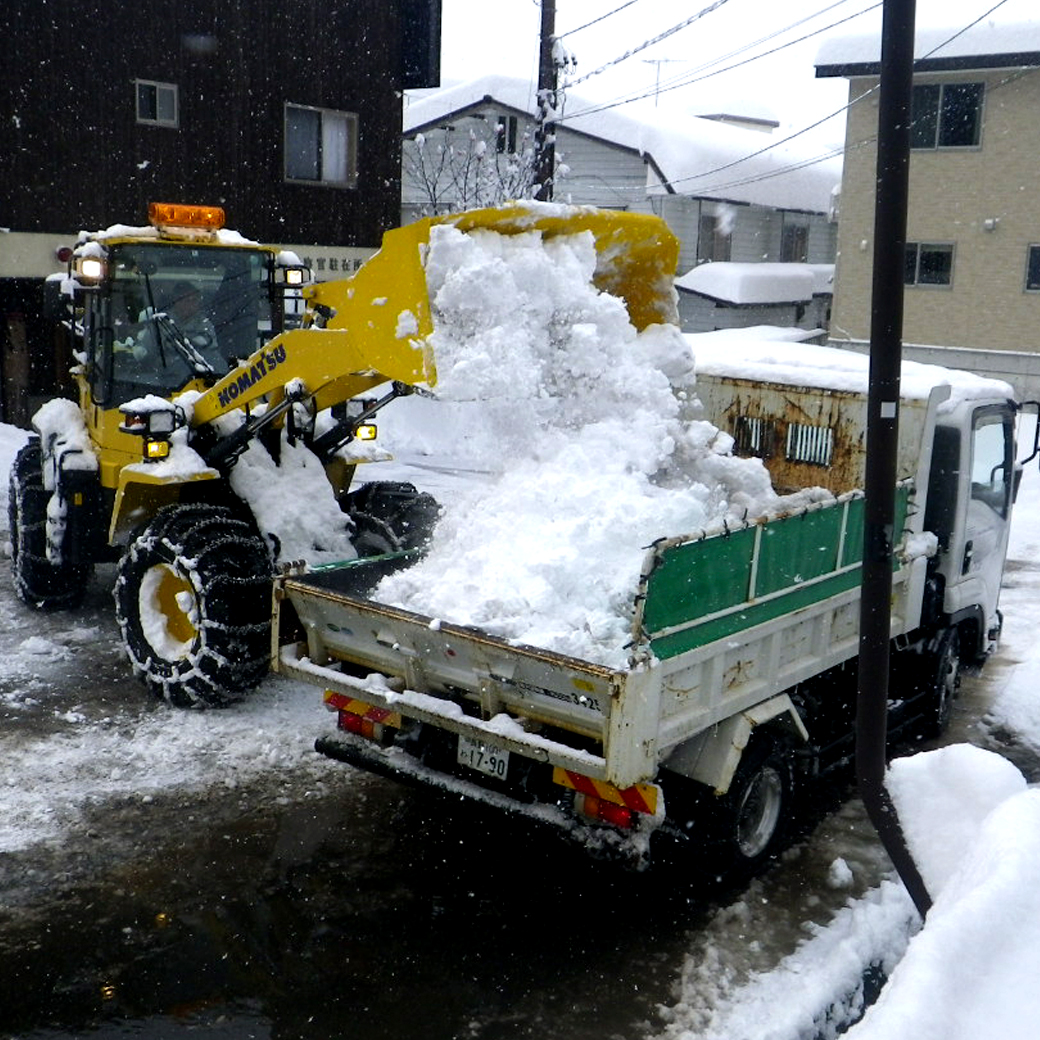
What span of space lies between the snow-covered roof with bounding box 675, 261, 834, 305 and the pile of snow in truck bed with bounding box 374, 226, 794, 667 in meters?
18.7

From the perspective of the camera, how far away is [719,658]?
5.04 metres

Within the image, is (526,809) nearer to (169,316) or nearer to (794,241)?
(169,316)

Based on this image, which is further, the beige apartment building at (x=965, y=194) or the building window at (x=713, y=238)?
the building window at (x=713, y=238)

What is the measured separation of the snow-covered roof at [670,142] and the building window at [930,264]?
4.99 meters

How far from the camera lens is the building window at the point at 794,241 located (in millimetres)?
→ 29656

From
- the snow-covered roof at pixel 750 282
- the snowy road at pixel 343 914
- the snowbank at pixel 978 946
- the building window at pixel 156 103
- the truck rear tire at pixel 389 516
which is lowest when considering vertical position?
the snowy road at pixel 343 914

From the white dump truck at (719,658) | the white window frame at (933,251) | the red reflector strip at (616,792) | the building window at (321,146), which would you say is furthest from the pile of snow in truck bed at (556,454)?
the white window frame at (933,251)

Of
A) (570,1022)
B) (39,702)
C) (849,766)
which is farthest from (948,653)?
A: (39,702)

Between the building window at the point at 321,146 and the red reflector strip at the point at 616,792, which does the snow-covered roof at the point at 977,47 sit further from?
the red reflector strip at the point at 616,792

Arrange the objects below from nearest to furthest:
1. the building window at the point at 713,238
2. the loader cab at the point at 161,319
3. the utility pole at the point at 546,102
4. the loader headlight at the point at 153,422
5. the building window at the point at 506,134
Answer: the loader headlight at the point at 153,422
the loader cab at the point at 161,319
the utility pole at the point at 546,102
the building window at the point at 506,134
the building window at the point at 713,238

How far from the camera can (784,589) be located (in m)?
5.45

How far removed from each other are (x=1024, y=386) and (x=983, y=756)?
1893cm

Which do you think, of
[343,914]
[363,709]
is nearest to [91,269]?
[363,709]

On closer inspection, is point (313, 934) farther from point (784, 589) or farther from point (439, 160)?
point (439, 160)
